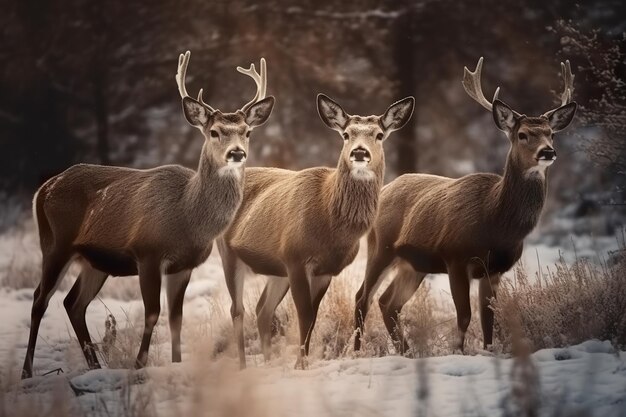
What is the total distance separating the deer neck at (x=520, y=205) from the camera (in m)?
7.20

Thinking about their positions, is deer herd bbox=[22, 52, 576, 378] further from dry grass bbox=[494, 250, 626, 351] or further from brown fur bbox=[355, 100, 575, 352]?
dry grass bbox=[494, 250, 626, 351]

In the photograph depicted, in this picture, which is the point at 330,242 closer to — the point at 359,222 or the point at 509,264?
the point at 359,222

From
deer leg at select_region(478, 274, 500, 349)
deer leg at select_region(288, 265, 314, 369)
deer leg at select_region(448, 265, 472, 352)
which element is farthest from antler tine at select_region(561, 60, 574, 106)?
deer leg at select_region(288, 265, 314, 369)

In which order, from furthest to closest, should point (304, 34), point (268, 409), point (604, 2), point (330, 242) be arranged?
point (304, 34), point (604, 2), point (330, 242), point (268, 409)

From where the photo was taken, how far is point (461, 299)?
7121 millimetres

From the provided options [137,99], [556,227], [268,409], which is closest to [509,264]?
[268,409]

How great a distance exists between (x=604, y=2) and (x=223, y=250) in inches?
301

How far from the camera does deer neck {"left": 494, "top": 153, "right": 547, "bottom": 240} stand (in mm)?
7195

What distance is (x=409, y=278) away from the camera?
820 centimetres

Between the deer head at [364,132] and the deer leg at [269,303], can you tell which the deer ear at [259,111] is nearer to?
the deer head at [364,132]

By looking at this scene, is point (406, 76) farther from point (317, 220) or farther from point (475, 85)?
point (317, 220)

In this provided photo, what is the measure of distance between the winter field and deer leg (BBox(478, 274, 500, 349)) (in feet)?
0.28

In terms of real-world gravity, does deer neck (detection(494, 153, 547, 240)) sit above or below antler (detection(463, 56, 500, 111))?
below

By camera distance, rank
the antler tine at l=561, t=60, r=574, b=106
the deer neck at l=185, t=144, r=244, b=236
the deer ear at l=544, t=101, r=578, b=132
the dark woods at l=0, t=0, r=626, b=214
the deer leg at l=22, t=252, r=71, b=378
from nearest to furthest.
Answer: the deer neck at l=185, t=144, r=244, b=236 → the deer ear at l=544, t=101, r=578, b=132 → the deer leg at l=22, t=252, r=71, b=378 → the antler tine at l=561, t=60, r=574, b=106 → the dark woods at l=0, t=0, r=626, b=214
